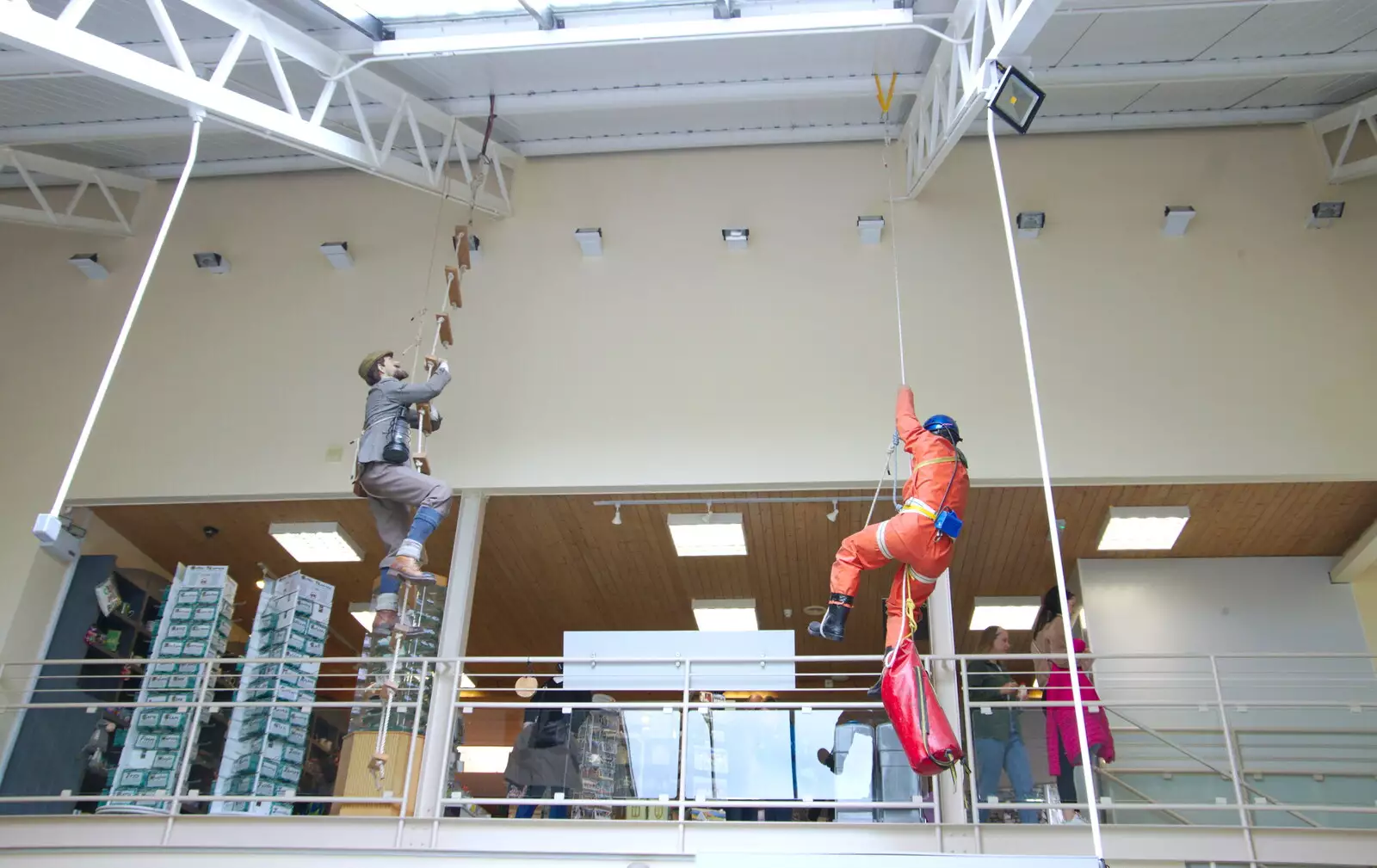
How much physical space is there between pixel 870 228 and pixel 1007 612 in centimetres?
424

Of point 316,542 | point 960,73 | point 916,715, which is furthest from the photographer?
point 316,542

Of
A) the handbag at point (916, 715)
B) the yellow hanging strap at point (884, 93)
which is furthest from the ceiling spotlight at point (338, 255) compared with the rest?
the handbag at point (916, 715)

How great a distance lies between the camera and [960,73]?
7.15 metres

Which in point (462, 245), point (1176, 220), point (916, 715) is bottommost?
point (916, 715)

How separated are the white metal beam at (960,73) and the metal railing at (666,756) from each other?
3.23 m

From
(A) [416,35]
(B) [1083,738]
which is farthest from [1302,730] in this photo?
(A) [416,35]

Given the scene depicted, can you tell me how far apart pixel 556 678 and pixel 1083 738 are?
3.66 m

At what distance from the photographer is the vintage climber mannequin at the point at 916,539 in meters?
5.85

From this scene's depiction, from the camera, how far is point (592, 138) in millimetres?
8883

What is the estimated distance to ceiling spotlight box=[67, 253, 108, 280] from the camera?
886 centimetres

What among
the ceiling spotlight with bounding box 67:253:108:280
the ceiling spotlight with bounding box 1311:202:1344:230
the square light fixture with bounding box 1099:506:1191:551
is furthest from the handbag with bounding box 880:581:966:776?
the ceiling spotlight with bounding box 67:253:108:280

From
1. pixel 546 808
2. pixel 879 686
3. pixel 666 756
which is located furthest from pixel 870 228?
pixel 546 808

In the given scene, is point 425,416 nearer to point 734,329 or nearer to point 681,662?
point 681,662

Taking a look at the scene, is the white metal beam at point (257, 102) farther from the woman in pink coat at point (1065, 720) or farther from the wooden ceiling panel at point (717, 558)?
the woman in pink coat at point (1065, 720)
